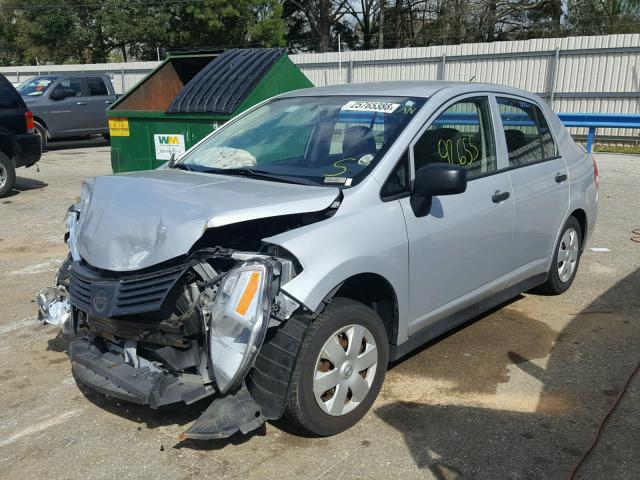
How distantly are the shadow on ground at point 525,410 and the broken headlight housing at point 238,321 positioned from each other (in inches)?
40.2

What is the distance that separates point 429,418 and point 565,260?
2.52 m

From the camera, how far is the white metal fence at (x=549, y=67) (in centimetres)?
1609

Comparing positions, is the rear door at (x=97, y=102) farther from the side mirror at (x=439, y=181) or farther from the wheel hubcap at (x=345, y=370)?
the wheel hubcap at (x=345, y=370)

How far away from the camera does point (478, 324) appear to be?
16.1ft

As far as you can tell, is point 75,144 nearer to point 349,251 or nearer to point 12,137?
point 12,137

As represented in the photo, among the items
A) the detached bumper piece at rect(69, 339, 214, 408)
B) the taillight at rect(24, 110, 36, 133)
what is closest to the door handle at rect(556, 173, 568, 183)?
the detached bumper piece at rect(69, 339, 214, 408)

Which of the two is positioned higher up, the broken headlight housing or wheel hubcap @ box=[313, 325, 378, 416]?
the broken headlight housing

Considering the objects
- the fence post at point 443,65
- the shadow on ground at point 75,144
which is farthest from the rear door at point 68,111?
the fence post at point 443,65

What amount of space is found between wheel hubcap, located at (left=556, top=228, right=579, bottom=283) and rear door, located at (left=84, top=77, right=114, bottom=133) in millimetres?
14268

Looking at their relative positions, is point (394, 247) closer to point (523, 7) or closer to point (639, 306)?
point (639, 306)

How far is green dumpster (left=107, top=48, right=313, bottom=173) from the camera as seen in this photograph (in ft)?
24.0

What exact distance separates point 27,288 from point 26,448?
2.79m

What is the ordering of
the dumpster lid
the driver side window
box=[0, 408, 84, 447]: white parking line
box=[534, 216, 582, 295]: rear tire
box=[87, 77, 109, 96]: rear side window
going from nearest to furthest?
box=[0, 408, 84, 447]: white parking line < the driver side window < box=[534, 216, 582, 295]: rear tire < the dumpster lid < box=[87, 77, 109, 96]: rear side window

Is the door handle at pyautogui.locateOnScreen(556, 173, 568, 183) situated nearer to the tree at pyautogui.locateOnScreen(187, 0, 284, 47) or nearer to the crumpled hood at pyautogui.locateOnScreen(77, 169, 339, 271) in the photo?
the crumpled hood at pyautogui.locateOnScreen(77, 169, 339, 271)
